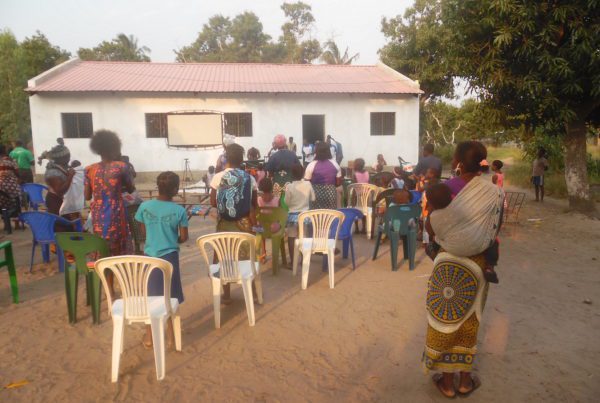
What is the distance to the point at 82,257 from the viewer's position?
411cm

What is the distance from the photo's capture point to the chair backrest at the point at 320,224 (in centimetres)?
535

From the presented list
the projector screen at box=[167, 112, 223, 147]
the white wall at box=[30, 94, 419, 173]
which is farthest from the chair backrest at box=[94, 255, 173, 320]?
the white wall at box=[30, 94, 419, 173]

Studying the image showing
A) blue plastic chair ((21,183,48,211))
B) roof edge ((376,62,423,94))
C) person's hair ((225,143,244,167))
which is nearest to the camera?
person's hair ((225,143,244,167))

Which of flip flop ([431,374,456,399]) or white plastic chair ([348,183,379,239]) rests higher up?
white plastic chair ([348,183,379,239])

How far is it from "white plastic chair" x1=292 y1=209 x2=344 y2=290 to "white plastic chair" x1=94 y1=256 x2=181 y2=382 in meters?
2.15

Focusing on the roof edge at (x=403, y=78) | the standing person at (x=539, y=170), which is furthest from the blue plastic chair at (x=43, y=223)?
the roof edge at (x=403, y=78)

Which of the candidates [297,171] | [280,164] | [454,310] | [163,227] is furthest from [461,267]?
[280,164]

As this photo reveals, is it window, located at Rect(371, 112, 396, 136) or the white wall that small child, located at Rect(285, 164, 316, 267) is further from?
window, located at Rect(371, 112, 396, 136)

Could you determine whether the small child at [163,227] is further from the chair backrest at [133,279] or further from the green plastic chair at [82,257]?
the green plastic chair at [82,257]

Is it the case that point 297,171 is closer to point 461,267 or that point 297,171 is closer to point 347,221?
point 347,221

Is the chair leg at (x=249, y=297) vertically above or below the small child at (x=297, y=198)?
below

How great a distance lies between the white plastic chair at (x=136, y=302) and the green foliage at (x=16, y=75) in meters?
25.3

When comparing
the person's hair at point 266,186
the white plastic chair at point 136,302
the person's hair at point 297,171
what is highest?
the person's hair at point 297,171

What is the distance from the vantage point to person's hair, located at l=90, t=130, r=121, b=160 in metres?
4.10
